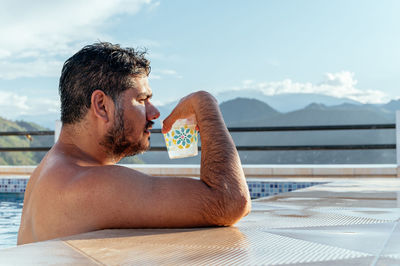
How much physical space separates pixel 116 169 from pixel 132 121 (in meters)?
0.20

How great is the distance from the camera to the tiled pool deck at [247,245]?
0.90 m

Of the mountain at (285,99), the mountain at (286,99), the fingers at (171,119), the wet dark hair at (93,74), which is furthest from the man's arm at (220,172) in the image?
the mountain at (286,99)

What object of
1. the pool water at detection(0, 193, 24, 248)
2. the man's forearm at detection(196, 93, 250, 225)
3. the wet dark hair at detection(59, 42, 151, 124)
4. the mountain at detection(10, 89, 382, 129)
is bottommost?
the pool water at detection(0, 193, 24, 248)

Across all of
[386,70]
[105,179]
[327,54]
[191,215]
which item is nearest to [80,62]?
[105,179]

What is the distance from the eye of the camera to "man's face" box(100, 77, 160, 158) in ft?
4.60

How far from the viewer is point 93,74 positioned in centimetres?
140

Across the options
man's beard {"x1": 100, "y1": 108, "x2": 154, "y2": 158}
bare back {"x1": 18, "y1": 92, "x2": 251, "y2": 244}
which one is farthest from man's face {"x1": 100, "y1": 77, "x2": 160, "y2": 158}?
bare back {"x1": 18, "y1": 92, "x2": 251, "y2": 244}

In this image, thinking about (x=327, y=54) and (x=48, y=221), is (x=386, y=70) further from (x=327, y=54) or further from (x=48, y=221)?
(x=48, y=221)

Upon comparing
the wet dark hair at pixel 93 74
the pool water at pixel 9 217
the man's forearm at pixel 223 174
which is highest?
the wet dark hair at pixel 93 74

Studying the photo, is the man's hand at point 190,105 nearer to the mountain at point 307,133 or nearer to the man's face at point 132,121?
the man's face at point 132,121

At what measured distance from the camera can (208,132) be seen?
1.43 m

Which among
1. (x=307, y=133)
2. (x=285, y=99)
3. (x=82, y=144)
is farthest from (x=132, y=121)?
(x=285, y=99)

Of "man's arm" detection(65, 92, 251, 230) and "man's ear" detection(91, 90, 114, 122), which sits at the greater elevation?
"man's ear" detection(91, 90, 114, 122)

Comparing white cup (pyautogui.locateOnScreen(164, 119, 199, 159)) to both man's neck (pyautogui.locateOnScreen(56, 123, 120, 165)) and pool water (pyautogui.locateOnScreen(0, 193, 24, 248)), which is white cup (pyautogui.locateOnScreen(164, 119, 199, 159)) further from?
pool water (pyautogui.locateOnScreen(0, 193, 24, 248))
